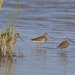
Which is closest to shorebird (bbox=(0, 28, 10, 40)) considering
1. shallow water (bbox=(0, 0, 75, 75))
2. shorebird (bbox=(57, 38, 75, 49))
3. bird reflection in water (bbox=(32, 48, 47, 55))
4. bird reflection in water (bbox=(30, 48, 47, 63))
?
shallow water (bbox=(0, 0, 75, 75))

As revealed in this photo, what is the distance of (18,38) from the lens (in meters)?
15.5

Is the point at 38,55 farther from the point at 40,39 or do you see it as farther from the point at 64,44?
the point at 40,39

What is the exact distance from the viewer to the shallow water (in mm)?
11141

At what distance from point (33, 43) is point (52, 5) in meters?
8.87

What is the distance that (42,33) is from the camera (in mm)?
16469

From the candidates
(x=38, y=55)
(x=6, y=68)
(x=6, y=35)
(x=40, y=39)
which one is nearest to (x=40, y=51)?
(x=38, y=55)

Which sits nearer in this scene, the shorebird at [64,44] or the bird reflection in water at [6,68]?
the bird reflection in water at [6,68]

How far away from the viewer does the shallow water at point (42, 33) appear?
36.6 ft

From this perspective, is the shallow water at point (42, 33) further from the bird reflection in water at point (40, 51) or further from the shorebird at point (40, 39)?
the shorebird at point (40, 39)

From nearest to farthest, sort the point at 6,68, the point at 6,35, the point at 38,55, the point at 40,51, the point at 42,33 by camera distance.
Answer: the point at 6,68, the point at 6,35, the point at 38,55, the point at 40,51, the point at 42,33

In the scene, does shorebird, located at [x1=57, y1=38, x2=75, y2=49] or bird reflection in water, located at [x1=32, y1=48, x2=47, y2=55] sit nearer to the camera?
bird reflection in water, located at [x1=32, y1=48, x2=47, y2=55]

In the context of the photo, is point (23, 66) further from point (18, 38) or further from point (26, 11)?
point (26, 11)

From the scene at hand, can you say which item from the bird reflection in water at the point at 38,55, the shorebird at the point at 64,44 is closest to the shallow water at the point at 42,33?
the bird reflection in water at the point at 38,55

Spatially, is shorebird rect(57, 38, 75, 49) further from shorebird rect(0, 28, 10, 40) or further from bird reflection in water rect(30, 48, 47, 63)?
shorebird rect(0, 28, 10, 40)
